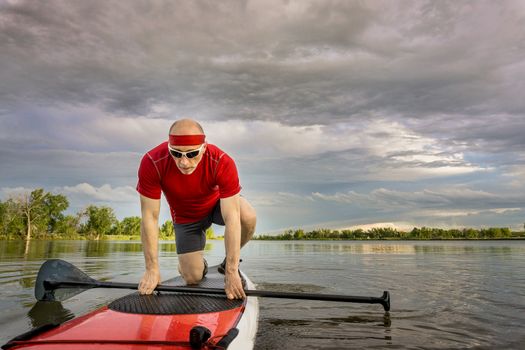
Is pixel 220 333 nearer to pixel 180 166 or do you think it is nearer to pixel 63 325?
pixel 63 325

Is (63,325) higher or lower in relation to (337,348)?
higher

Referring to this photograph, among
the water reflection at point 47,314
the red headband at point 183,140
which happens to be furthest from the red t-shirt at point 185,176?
the water reflection at point 47,314

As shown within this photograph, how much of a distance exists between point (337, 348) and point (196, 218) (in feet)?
9.78

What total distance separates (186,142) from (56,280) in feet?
10.5

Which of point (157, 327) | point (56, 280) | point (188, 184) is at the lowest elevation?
point (157, 327)

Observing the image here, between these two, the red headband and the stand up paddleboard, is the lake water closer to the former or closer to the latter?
the stand up paddleboard

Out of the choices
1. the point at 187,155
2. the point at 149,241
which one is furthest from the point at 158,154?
the point at 149,241

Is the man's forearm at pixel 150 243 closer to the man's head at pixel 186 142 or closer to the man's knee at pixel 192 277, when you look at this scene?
the man's head at pixel 186 142

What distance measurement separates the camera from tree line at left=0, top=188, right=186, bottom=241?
6919 centimetres

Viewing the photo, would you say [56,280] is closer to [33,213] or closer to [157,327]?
[157,327]

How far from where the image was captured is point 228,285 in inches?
182

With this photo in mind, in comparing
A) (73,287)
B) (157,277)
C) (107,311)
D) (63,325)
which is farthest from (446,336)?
(73,287)

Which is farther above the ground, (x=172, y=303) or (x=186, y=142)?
(x=186, y=142)

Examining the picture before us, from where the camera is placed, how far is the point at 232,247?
186 inches
